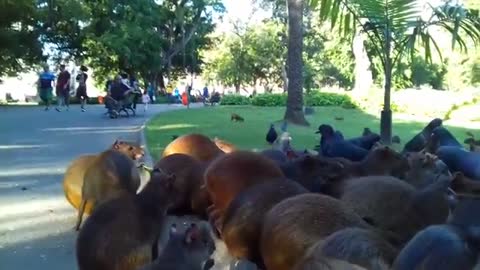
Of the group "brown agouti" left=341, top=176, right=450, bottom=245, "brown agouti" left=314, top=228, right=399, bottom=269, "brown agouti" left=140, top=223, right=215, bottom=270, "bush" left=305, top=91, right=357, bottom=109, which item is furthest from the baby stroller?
"brown agouti" left=314, top=228, right=399, bottom=269

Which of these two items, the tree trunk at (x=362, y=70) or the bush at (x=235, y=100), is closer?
the tree trunk at (x=362, y=70)

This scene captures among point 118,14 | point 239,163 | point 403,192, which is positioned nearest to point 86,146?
point 239,163

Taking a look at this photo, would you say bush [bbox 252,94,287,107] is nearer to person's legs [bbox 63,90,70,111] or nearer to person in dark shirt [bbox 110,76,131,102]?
person's legs [bbox 63,90,70,111]

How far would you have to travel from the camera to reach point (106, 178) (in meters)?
5.54

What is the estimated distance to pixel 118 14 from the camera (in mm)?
48875

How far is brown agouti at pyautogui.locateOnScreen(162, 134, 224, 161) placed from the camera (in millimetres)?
6555

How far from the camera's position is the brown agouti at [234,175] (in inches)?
167

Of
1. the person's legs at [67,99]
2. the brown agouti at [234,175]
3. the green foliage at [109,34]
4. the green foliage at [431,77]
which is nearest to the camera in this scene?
the brown agouti at [234,175]

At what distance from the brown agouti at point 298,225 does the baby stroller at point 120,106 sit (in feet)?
64.1

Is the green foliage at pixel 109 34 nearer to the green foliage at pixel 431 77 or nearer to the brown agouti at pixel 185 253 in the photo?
the green foliage at pixel 431 77

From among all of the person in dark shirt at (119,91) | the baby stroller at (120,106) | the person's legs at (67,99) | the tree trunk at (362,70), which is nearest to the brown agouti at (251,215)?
the baby stroller at (120,106)

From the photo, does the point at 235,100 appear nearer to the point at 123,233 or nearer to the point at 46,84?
the point at 46,84

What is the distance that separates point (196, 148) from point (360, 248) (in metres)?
4.21

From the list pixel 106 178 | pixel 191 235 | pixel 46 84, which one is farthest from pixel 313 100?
pixel 191 235
